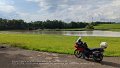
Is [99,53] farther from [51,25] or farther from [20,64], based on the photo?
[51,25]

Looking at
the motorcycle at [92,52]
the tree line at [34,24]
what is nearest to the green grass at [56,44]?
the motorcycle at [92,52]

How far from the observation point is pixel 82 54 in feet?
54.9

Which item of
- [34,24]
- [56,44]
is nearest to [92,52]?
[56,44]

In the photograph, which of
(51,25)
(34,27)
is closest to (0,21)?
(34,27)

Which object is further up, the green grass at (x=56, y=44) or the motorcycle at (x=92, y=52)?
the motorcycle at (x=92, y=52)

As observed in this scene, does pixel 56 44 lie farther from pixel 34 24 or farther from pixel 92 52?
pixel 34 24

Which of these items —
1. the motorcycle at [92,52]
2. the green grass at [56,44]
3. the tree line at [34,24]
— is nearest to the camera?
the motorcycle at [92,52]

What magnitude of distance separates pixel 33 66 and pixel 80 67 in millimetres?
2412

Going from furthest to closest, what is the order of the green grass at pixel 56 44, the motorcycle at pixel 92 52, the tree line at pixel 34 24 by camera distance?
the tree line at pixel 34 24 → the green grass at pixel 56 44 → the motorcycle at pixel 92 52

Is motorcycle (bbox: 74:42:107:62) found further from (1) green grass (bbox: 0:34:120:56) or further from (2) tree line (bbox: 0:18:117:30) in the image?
(2) tree line (bbox: 0:18:117:30)

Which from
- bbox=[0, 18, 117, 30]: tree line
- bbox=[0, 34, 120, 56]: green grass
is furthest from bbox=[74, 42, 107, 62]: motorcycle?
bbox=[0, 18, 117, 30]: tree line

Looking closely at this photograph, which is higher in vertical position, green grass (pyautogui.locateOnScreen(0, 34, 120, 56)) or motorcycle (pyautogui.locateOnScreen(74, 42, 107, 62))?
motorcycle (pyautogui.locateOnScreen(74, 42, 107, 62))

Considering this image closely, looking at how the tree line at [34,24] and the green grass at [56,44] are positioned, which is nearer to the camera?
the green grass at [56,44]

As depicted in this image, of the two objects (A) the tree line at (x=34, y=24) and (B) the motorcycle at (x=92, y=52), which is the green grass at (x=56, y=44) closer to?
(B) the motorcycle at (x=92, y=52)
